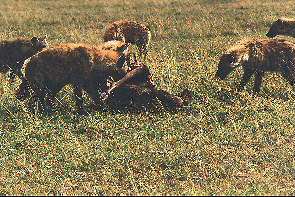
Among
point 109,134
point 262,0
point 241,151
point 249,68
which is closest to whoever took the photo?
point 241,151

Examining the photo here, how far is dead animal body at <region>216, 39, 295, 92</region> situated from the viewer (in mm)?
8891

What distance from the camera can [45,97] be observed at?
8477mm

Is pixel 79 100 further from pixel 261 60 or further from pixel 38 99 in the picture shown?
pixel 261 60

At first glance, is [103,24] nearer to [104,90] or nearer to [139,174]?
[104,90]

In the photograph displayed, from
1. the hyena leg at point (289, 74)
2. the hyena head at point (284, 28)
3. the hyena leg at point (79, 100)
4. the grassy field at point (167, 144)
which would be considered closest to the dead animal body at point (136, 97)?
the grassy field at point (167, 144)

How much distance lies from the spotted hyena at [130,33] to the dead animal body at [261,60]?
3.56 metres

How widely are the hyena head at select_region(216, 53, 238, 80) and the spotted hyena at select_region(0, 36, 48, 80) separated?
3534 mm

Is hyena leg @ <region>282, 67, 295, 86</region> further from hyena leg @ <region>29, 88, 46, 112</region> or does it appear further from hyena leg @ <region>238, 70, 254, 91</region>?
hyena leg @ <region>29, 88, 46, 112</region>

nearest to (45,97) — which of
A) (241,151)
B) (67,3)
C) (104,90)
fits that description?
(104,90)

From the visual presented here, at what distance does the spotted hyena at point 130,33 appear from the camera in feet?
39.1

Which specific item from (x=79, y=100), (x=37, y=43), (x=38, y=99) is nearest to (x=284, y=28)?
(x=37, y=43)

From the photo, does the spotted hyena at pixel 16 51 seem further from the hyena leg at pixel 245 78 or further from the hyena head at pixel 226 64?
the hyena leg at pixel 245 78

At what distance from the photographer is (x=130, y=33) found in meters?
12.7

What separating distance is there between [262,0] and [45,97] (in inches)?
571
